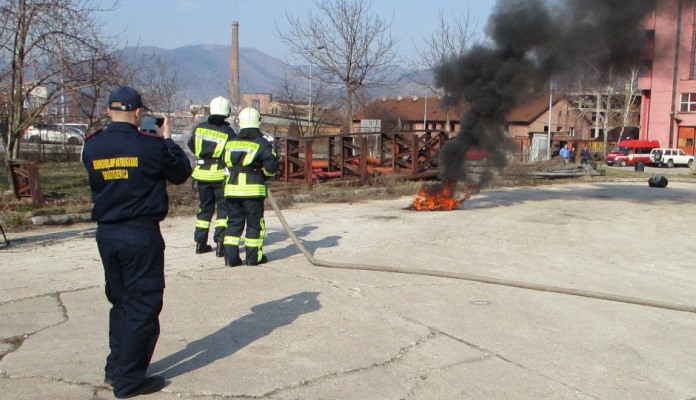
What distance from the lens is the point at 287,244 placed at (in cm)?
878

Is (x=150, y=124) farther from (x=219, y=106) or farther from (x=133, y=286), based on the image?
(x=219, y=106)

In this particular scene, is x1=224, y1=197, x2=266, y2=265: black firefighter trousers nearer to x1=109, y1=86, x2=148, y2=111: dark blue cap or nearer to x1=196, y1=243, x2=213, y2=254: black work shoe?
x1=196, y1=243, x2=213, y2=254: black work shoe

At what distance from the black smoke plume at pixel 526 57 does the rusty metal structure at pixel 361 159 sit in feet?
13.2

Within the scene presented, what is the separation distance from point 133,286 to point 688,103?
5170cm

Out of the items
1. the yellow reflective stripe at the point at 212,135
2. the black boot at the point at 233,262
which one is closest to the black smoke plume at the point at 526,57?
the yellow reflective stripe at the point at 212,135

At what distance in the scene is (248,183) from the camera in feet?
23.4

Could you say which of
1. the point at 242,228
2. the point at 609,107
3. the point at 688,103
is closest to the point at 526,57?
the point at 242,228

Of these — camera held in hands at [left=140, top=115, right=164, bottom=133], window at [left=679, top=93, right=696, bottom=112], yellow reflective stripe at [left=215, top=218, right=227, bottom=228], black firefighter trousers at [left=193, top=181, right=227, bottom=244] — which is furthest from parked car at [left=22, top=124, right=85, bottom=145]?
window at [left=679, top=93, right=696, bottom=112]

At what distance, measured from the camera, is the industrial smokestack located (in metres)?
35.9

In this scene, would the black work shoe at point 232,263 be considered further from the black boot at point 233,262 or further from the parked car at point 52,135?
the parked car at point 52,135

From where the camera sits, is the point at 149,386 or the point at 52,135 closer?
the point at 149,386

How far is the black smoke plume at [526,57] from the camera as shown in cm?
1159

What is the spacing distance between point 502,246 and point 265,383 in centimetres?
570

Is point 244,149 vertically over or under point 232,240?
over
